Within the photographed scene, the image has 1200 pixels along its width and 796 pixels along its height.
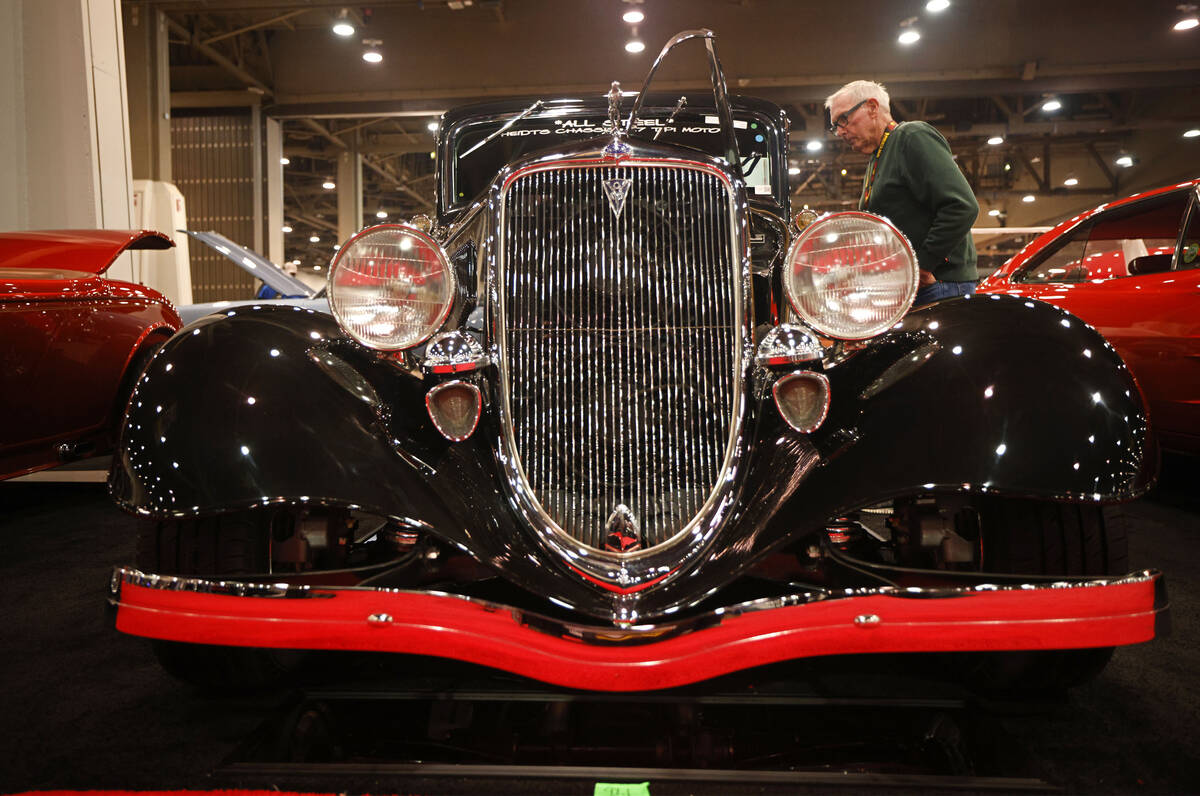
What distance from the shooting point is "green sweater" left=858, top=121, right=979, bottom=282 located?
2.89m

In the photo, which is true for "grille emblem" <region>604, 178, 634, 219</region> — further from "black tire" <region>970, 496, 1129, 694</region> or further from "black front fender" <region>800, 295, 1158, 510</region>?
"black tire" <region>970, 496, 1129, 694</region>

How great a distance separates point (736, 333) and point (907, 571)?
1.93ft

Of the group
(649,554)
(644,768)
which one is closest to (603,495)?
(649,554)

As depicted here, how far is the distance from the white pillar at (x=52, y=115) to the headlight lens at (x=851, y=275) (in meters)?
5.63

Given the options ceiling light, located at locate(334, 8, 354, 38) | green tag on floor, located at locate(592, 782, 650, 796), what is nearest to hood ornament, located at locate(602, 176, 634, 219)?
green tag on floor, located at locate(592, 782, 650, 796)

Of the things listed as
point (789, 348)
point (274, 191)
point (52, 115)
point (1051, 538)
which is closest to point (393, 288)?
point (789, 348)

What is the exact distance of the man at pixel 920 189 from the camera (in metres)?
2.90

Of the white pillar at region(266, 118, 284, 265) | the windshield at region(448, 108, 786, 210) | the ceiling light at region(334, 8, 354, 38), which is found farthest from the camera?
the white pillar at region(266, 118, 284, 265)

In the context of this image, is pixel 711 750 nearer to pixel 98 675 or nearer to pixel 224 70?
pixel 98 675

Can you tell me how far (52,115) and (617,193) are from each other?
5756 mm

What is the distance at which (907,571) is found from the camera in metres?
1.51

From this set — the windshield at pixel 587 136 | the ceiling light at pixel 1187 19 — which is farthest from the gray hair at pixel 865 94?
the ceiling light at pixel 1187 19

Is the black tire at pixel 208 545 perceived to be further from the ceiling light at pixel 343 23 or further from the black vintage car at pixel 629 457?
the ceiling light at pixel 343 23

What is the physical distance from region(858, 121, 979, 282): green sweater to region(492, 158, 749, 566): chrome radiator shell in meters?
1.50
